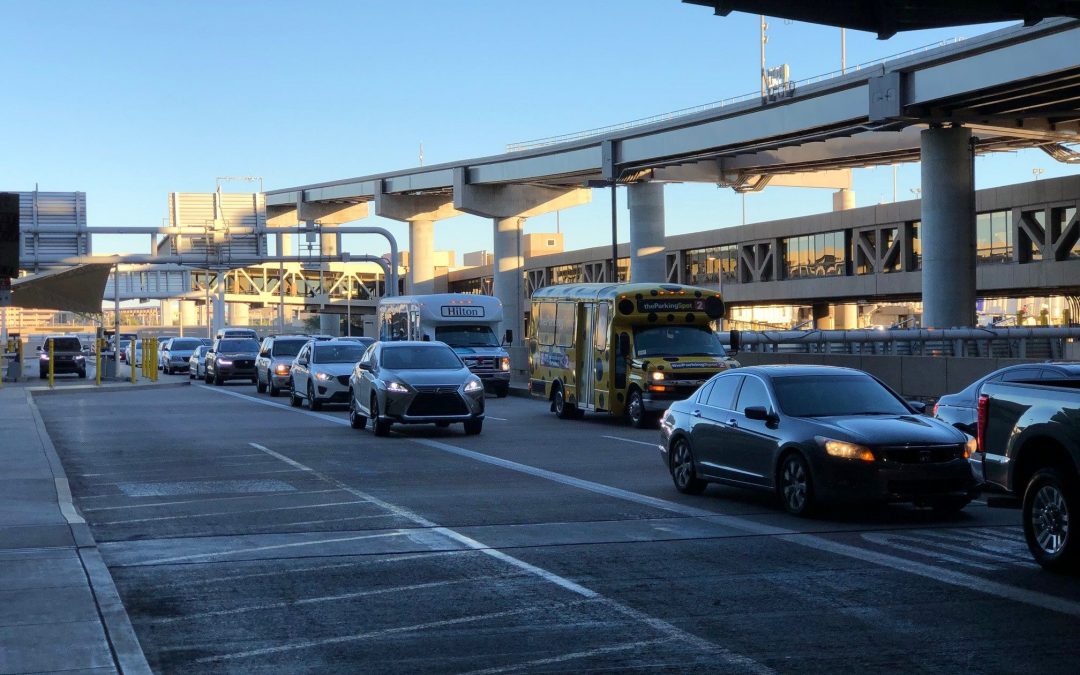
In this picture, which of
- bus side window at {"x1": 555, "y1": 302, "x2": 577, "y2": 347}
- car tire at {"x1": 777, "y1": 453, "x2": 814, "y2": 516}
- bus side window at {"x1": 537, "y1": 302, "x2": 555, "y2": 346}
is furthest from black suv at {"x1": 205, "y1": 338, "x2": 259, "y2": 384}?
car tire at {"x1": 777, "y1": 453, "x2": 814, "y2": 516}

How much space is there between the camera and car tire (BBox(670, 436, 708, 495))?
15.3 metres

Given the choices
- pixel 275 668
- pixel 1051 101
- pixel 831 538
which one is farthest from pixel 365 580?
pixel 1051 101

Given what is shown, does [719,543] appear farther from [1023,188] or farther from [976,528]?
[1023,188]

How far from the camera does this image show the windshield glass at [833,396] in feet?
45.7

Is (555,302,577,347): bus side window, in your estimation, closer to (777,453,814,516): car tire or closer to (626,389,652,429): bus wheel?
(626,389,652,429): bus wheel

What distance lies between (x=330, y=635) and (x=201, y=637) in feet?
2.51

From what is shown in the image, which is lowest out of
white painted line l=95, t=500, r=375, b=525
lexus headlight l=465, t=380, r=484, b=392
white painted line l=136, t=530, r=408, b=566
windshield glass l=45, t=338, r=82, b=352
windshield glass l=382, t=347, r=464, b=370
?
white painted line l=136, t=530, r=408, b=566

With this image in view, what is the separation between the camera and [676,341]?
27.5 meters

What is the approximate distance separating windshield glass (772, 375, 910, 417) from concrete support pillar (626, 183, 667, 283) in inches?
1668

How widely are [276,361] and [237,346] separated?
35.4 feet

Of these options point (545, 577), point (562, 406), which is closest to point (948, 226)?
point (562, 406)

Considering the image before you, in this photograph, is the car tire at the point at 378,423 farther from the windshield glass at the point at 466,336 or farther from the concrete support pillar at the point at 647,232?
the concrete support pillar at the point at 647,232

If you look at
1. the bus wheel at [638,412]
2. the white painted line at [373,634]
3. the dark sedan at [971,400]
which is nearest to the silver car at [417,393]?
the bus wheel at [638,412]

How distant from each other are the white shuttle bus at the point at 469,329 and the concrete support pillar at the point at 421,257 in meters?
34.9
